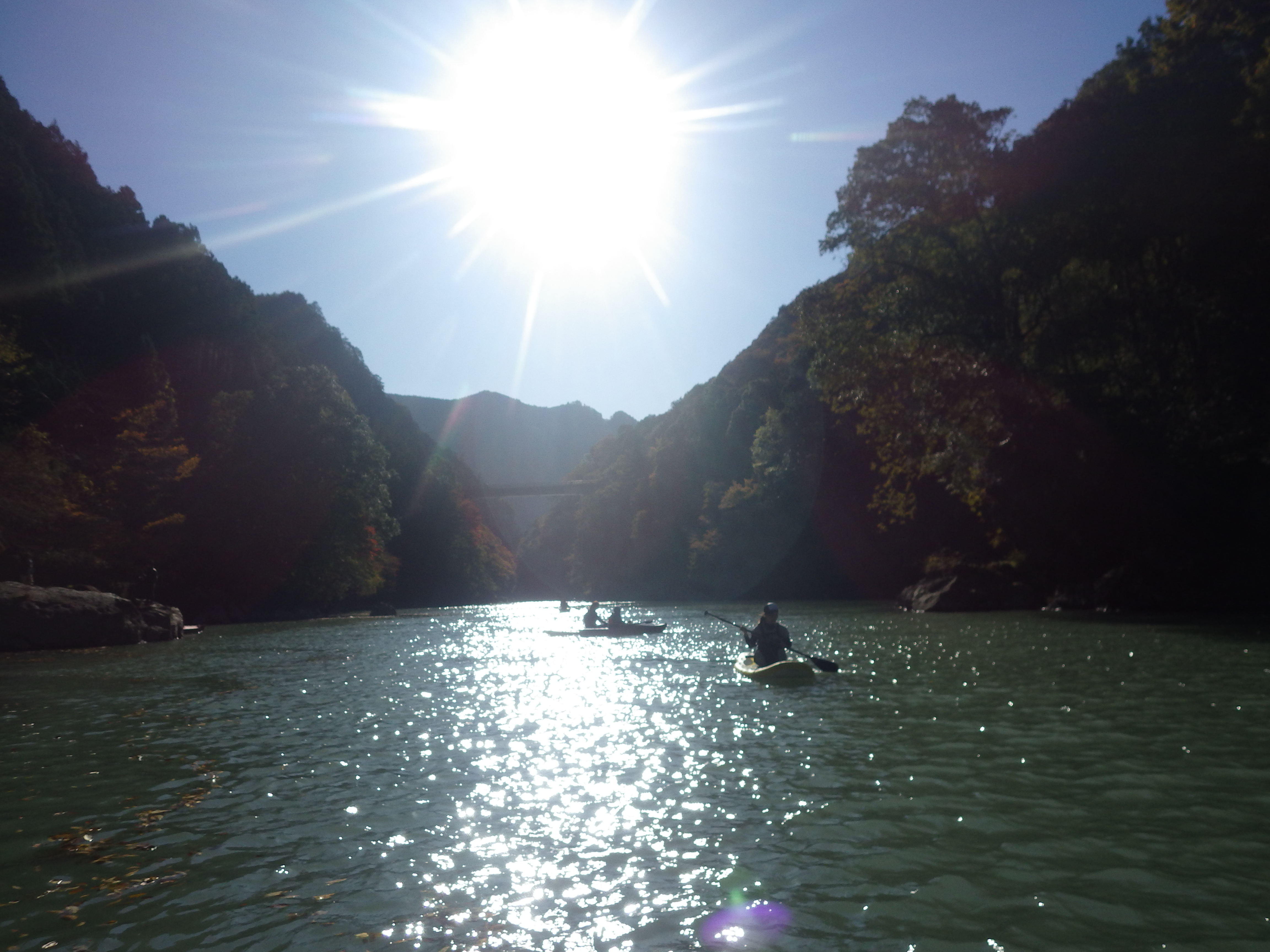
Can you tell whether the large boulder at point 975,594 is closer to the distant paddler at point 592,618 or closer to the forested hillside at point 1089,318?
the forested hillside at point 1089,318

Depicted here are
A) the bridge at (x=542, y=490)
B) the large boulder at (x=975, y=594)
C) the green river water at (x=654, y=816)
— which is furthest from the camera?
the bridge at (x=542, y=490)

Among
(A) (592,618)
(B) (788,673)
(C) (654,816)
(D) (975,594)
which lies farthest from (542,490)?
(C) (654,816)

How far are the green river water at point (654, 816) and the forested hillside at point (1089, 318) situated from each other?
55.5ft

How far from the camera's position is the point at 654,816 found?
7688mm

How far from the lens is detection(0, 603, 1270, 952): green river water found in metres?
5.30

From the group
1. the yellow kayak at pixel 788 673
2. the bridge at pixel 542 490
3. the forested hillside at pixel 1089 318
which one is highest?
the bridge at pixel 542 490

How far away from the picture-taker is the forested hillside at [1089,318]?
27.6 meters

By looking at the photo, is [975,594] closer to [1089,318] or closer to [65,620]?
[1089,318]

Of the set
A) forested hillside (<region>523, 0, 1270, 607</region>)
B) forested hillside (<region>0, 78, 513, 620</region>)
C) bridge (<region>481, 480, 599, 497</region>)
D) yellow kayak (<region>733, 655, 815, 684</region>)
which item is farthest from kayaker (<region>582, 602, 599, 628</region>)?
bridge (<region>481, 480, 599, 497</region>)

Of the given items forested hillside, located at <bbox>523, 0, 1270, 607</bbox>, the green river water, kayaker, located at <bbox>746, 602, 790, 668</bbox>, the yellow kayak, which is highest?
forested hillside, located at <bbox>523, 0, 1270, 607</bbox>

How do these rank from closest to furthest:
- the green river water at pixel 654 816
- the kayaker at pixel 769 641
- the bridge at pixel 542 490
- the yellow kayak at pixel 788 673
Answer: the green river water at pixel 654 816 < the yellow kayak at pixel 788 673 < the kayaker at pixel 769 641 < the bridge at pixel 542 490

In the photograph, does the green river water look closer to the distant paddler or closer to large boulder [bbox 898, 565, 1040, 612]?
the distant paddler

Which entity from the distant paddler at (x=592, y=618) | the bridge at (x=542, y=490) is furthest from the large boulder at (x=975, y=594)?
the bridge at (x=542, y=490)

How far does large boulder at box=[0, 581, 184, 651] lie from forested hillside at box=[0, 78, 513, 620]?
4066 mm
